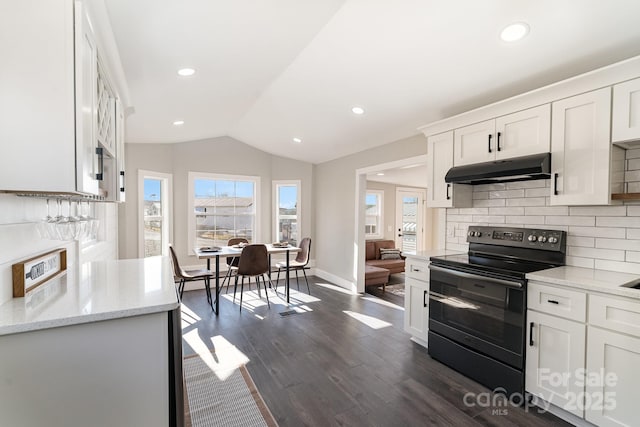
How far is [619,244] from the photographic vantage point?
2.10m

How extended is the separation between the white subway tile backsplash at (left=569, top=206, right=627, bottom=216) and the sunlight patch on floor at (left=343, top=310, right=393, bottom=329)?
85.9 inches

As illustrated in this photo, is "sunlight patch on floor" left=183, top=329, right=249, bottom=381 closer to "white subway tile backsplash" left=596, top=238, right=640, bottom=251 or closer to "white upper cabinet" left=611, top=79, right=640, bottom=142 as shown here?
"white subway tile backsplash" left=596, top=238, right=640, bottom=251

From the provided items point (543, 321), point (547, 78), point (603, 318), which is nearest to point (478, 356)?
point (543, 321)

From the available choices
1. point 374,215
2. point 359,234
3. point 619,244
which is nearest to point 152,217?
point 359,234

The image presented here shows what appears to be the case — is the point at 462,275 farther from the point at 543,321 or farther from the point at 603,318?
the point at 603,318

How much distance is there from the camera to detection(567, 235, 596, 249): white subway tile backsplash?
2.24 meters

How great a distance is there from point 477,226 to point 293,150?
143 inches

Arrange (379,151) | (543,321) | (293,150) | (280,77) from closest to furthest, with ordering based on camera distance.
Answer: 1. (543,321)
2. (280,77)
3. (379,151)
4. (293,150)

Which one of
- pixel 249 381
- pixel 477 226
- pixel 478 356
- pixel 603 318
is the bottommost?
pixel 249 381

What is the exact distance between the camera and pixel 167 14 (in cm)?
186

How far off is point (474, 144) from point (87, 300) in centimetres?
299

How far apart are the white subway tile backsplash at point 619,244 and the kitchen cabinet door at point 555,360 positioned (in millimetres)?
706

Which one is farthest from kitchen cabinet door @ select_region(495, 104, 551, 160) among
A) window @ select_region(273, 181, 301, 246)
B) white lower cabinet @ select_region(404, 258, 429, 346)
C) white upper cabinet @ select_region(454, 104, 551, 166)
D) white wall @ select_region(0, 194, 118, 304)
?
window @ select_region(273, 181, 301, 246)

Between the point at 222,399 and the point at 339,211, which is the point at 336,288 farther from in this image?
the point at 222,399
